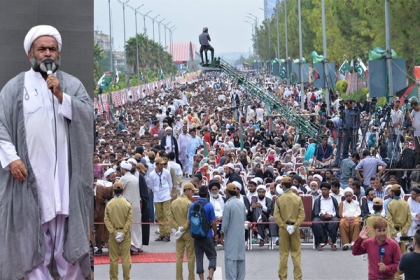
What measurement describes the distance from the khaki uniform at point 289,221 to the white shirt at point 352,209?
3910 mm

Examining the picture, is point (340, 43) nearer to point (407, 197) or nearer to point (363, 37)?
point (363, 37)

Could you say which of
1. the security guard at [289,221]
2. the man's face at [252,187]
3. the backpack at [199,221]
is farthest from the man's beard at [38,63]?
the man's face at [252,187]

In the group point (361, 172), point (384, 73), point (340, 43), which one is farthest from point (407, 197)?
point (340, 43)

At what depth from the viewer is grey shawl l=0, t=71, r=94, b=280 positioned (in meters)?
5.90

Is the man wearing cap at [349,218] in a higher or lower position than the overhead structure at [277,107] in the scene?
lower

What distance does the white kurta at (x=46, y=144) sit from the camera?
19.6ft

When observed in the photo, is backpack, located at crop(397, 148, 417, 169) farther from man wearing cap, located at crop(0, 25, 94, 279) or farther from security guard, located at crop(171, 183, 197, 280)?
man wearing cap, located at crop(0, 25, 94, 279)

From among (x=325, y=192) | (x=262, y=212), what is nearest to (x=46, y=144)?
(x=325, y=192)

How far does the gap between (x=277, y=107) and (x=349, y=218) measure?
88.2 feet

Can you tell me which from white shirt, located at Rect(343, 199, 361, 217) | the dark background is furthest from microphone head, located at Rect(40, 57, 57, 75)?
white shirt, located at Rect(343, 199, 361, 217)

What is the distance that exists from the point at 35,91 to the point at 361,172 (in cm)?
1808

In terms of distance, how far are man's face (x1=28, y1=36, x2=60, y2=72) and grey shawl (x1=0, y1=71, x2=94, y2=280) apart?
0.42 ft

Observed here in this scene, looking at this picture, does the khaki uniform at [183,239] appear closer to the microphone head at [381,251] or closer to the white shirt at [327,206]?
the white shirt at [327,206]

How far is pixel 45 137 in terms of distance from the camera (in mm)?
5992
